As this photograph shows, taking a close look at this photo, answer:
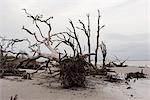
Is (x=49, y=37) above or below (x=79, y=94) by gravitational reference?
above

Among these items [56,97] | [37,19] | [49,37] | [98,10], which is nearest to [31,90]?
[56,97]

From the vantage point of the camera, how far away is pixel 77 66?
28.3 ft

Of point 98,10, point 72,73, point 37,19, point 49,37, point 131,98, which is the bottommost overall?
point 131,98

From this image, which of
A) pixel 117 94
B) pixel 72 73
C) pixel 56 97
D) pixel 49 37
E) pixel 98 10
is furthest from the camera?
pixel 98 10

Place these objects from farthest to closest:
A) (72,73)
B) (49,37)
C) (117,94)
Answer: (49,37) < (72,73) < (117,94)

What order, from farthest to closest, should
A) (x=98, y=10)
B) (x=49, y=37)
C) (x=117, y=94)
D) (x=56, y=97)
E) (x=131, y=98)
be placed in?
(x=98, y=10), (x=49, y=37), (x=117, y=94), (x=131, y=98), (x=56, y=97)

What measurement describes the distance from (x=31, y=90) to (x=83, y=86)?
166 centimetres

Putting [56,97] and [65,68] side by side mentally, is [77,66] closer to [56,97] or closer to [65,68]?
[65,68]

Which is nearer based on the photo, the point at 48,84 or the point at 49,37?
the point at 48,84

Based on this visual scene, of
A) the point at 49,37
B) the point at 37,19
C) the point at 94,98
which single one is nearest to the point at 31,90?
the point at 94,98

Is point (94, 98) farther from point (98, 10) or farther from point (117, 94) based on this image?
point (98, 10)

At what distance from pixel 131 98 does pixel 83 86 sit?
1694 mm

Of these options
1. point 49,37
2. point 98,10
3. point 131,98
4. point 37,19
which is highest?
point 98,10

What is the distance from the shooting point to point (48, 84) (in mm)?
8695
